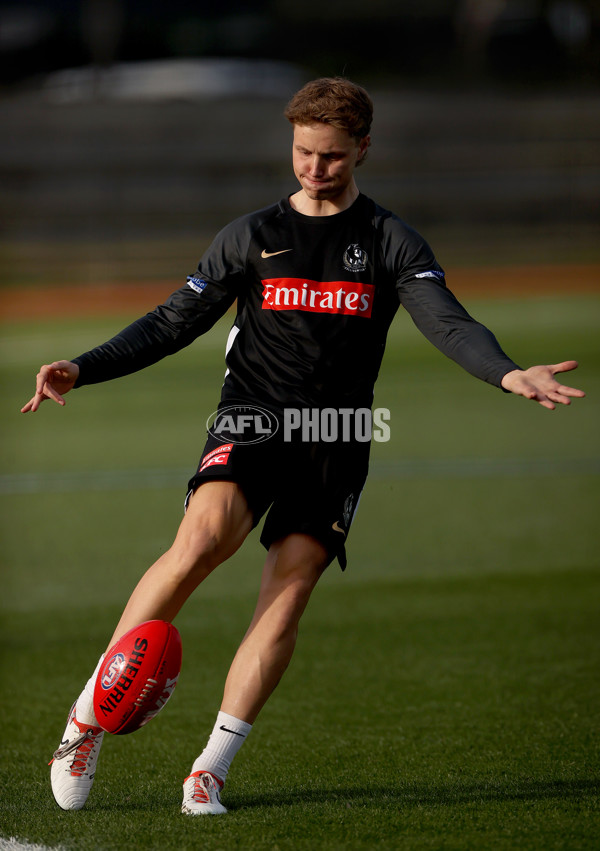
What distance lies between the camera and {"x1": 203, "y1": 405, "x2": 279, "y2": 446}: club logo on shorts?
3115 millimetres

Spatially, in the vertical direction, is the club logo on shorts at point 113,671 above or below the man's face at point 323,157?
below

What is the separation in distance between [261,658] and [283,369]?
0.80 metres

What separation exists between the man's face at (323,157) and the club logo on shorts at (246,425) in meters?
0.62

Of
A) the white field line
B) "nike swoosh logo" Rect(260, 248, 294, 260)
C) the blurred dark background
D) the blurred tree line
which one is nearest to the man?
"nike swoosh logo" Rect(260, 248, 294, 260)

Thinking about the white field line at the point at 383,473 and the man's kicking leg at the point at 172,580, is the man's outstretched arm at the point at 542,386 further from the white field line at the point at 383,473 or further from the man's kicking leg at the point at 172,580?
the white field line at the point at 383,473

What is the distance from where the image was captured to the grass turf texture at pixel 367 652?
3068 millimetres

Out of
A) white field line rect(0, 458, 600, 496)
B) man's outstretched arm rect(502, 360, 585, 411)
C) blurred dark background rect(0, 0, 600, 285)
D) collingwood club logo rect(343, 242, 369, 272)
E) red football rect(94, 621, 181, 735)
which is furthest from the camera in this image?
blurred dark background rect(0, 0, 600, 285)

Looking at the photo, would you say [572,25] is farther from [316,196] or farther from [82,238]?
[316,196]

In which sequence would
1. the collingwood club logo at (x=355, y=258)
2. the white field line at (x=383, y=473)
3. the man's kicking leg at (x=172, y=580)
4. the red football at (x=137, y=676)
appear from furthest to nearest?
the white field line at (x=383, y=473)
the collingwood club logo at (x=355, y=258)
the man's kicking leg at (x=172, y=580)
the red football at (x=137, y=676)

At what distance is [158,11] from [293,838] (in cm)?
1946

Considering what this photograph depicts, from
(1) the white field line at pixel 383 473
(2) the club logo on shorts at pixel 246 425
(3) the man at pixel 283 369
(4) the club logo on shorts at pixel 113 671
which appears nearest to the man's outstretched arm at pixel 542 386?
(3) the man at pixel 283 369

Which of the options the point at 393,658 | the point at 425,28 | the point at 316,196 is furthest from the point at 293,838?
the point at 425,28

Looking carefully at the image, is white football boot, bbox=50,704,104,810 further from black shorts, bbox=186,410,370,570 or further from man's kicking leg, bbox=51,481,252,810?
black shorts, bbox=186,410,370,570

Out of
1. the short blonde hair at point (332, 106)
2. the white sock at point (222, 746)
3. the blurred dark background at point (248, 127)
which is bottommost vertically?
the white sock at point (222, 746)
